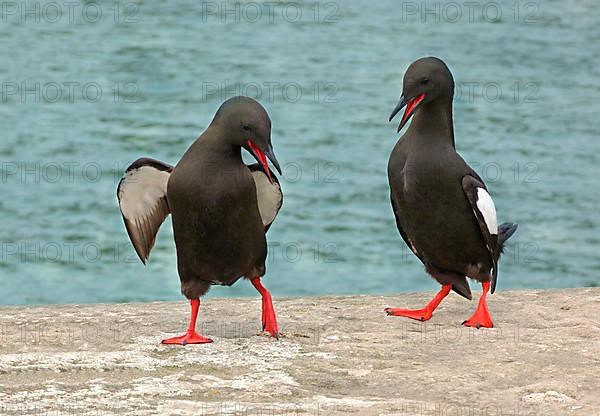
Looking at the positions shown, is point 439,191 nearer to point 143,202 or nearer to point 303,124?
point 143,202

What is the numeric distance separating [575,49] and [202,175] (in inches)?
827

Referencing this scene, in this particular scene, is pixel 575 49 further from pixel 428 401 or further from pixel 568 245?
pixel 428 401

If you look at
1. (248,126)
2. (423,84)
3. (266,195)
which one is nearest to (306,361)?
(266,195)

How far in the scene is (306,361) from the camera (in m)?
7.16

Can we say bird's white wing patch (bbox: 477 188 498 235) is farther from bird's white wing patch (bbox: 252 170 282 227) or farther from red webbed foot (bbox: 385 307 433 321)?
bird's white wing patch (bbox: 252 170 282 227)

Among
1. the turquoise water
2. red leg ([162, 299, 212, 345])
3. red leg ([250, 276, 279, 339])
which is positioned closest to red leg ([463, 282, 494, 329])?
red leg ([250, 276, 279, 339])

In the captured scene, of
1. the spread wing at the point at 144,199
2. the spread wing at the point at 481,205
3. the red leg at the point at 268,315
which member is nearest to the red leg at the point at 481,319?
the spread wing at the point at 481,205

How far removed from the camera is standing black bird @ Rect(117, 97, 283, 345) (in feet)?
23.4

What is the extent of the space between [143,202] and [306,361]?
4.61ft

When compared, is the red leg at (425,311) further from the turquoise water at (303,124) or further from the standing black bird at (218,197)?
the turquoise water at (303,124)

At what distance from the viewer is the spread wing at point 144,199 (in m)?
7.55

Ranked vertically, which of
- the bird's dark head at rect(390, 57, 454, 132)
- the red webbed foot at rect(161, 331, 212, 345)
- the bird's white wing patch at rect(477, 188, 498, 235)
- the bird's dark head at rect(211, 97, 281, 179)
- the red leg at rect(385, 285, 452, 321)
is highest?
the bird's dark head at rect(390, 57, 454, 132)

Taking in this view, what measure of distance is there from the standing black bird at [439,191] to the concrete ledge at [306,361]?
1.33 feet

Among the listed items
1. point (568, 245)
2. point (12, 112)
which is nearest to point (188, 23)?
point (12, 112)
